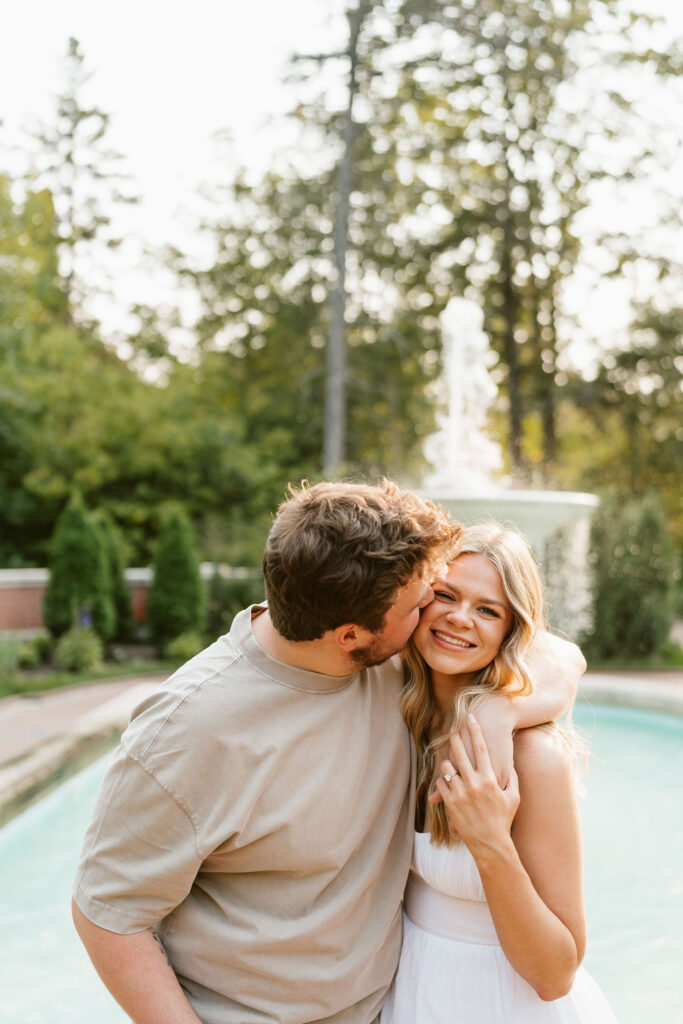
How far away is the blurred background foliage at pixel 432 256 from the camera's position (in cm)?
1764

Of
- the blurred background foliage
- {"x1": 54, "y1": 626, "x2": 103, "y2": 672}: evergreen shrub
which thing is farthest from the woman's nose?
the blurred background foliage

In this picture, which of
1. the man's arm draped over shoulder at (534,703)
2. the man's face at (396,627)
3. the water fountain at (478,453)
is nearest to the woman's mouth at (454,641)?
the man's arm draped over shoulder at (534,703)

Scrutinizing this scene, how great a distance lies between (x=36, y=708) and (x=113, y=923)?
282 inches

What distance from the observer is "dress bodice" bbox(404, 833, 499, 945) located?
188 cm

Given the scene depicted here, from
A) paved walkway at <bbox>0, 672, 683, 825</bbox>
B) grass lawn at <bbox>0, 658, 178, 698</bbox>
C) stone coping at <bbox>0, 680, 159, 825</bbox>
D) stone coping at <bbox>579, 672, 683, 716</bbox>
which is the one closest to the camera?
stone coping at <bbox>0, 680, 159, 825</bbox>

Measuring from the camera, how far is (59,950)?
408 centimetres

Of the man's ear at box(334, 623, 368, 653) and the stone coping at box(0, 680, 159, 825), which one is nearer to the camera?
the man's ear at box(334, 623, 368, 653)

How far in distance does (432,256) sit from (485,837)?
773 inches

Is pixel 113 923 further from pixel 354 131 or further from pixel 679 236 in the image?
pixel 679 236

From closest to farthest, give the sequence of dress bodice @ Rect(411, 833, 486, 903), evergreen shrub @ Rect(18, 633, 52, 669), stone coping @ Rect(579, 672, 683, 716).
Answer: dress bodice @ Rect(411, 833, 486, 903) < stone coping @ Rect(579, 672, 683, 716) < evergreen shrub @ Rect(18, 633, 52, 669)

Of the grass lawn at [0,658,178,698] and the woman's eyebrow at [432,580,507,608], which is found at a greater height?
the woman's eyebrow at [432,580,507,608]

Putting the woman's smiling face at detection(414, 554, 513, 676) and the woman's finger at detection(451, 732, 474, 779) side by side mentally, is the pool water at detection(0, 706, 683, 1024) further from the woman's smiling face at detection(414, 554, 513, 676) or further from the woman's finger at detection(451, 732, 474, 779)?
the woman's finger at detection(451, 732, 474, 779)

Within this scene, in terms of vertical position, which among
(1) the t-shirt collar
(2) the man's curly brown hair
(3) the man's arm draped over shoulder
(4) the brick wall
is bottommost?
(4) the brick wall

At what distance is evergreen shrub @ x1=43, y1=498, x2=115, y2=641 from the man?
9.99 m
